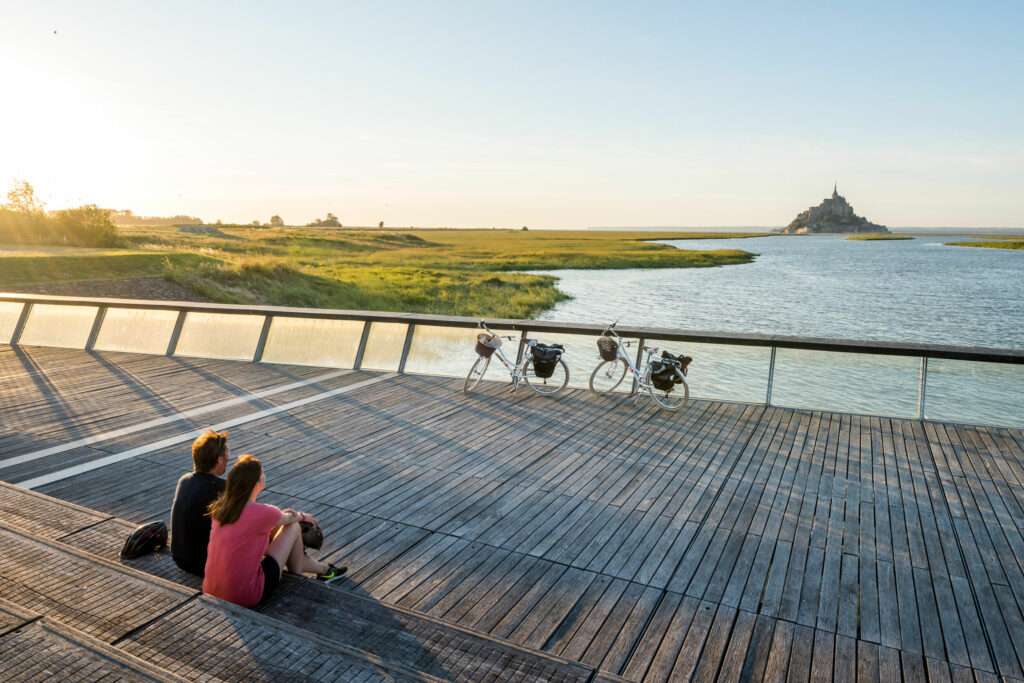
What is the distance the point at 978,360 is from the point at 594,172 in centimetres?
7883

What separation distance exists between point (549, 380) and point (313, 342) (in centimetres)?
415

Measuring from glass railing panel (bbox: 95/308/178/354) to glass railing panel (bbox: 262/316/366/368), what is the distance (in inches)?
84.0

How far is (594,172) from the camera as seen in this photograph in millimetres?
83938

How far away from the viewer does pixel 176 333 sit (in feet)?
38.8

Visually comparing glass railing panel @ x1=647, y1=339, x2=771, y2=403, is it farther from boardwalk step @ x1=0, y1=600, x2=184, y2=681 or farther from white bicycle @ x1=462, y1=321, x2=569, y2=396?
boardwalk step @ x1=0, y1=600, x2=184, y2=681

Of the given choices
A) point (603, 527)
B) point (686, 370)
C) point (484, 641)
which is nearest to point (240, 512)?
point (484, 641)

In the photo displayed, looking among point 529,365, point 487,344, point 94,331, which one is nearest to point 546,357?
point 529,365

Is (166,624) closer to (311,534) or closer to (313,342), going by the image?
(311,534)

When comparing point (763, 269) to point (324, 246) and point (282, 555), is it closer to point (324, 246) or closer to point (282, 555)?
point (324, 246)

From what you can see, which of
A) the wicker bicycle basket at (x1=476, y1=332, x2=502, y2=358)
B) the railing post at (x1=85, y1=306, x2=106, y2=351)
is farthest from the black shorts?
the railing post at (x1=85, y1=306, x2=106, y2=351)

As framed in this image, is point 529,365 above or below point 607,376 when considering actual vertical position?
above

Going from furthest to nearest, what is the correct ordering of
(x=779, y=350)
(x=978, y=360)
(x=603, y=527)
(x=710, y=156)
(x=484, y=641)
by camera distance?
(x=710, y=156)
(x=779, y=350)
(x=978, y=360)
(x=603, y=527)
(x=484, y=641)

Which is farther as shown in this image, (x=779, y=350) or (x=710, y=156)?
(x=710, y=156)

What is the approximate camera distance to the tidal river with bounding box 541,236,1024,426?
27.9 ft
